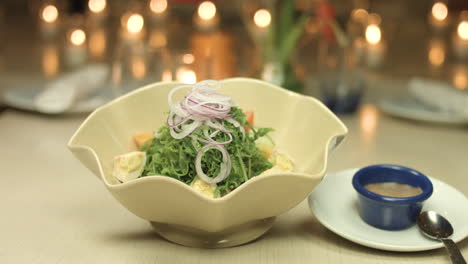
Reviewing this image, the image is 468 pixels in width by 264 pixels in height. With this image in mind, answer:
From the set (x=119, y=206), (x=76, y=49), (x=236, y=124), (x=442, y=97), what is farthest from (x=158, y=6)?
(x=236, y=124)

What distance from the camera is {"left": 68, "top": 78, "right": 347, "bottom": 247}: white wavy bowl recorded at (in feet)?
2.73

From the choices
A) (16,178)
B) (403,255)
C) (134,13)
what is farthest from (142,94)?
(134,13)

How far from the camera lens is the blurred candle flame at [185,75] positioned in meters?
1.60

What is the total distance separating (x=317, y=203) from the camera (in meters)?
1.05

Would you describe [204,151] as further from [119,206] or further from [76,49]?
[76,49]

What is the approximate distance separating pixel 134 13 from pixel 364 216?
203cm

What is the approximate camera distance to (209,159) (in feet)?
3.03

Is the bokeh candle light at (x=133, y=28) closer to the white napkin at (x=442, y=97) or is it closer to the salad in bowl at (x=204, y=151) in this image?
the white napkin at (x=442, y=97)

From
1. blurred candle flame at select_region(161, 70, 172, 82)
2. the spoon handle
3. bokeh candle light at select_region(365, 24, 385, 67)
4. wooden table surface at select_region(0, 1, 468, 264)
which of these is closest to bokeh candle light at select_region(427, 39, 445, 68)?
bokeh candle light at select_region(365, 24, 385, 67)

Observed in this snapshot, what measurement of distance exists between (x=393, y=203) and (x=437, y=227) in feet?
0.27

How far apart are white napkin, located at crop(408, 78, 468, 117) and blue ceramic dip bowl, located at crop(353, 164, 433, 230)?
68 cm

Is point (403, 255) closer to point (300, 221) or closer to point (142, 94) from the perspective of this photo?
point (300, 221)

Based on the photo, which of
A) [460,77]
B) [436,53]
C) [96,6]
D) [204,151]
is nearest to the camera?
[204,151]

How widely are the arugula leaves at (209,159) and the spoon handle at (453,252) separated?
0.30 meters
